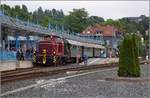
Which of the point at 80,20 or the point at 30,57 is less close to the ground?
the point at 80,20

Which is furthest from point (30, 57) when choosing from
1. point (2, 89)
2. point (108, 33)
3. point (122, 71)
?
point (108, 33)

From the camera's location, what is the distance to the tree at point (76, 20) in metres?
159

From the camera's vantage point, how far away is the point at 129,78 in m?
22.7

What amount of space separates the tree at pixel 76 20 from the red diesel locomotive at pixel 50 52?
11291 cm

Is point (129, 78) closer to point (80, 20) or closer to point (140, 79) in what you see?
point (140, 79)

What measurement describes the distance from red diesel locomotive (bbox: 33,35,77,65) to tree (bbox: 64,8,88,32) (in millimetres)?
112907

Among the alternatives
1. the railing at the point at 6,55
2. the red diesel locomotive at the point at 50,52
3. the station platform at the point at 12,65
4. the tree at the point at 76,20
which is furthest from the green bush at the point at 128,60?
the tree at the point at 76,20

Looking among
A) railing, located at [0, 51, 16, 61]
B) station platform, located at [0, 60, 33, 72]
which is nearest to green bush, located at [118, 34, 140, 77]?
station platform, located at [0, 60, 33, 72]

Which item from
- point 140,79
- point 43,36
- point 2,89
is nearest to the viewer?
point 2,89

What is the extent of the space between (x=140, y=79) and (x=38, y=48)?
2308 centimetres

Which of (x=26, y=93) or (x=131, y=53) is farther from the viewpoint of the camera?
(x=131, y=53)

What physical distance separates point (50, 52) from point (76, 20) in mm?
117811

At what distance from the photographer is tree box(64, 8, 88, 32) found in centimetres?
15925

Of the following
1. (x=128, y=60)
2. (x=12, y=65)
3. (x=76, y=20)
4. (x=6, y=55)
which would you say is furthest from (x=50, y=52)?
(x=76, y=20)
